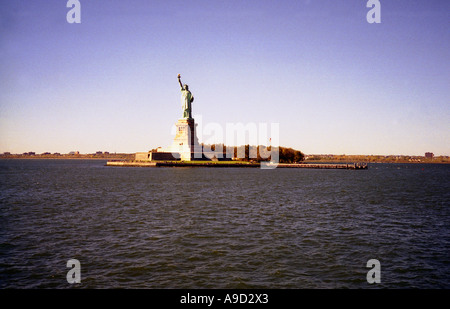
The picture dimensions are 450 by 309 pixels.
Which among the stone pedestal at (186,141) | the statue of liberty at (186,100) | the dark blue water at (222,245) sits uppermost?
the statue of liberty at (186,100)

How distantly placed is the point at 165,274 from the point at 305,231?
9.95m

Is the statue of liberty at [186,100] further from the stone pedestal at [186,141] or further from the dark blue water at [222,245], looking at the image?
the dark blue water at [222,245]

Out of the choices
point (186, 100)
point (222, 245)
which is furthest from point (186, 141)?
point (222, 245)

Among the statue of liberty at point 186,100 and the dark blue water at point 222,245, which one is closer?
the dark blue water at point 222,245

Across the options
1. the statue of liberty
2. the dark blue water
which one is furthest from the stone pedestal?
the dark blue water

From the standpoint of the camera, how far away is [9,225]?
70.5 feet

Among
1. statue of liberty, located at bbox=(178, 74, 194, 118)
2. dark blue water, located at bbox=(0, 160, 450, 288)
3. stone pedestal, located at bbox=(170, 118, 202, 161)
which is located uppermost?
statue of liberty, located at bbox=(178, 74, 194, 118)

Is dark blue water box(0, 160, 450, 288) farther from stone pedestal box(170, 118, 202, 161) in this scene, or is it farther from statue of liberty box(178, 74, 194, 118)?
statue of liberty box(178, 74, 194, 118)

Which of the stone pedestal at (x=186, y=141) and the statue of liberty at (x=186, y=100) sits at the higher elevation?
the statue of liberty at (x=186, y=100)

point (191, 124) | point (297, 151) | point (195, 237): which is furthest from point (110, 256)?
point (297, 151)

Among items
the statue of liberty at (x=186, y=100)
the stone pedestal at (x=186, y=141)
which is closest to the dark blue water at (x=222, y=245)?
the stone pedestal at (x=186, y=141)

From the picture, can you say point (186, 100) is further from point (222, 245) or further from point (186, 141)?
point (222, 245)
